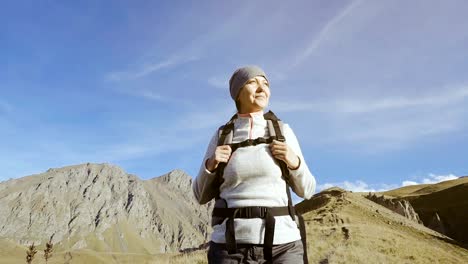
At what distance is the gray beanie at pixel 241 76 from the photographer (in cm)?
420

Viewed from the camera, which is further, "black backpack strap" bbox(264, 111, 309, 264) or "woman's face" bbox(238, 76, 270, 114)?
"woman's face" bbox(238, 76, 270, 114)

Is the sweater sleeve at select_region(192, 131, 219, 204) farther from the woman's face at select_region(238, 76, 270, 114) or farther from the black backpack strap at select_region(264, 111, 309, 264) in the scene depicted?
the black backpack strap at select_region(264, 111, 309, 264)

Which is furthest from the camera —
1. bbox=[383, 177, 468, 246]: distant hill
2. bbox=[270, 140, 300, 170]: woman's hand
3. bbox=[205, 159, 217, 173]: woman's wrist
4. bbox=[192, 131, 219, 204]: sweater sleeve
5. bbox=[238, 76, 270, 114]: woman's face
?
bbox=[383, 177, 468, 246]: distant hill

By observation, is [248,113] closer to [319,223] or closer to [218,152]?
[218,152]

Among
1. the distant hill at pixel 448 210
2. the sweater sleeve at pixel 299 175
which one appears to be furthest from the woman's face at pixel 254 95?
the distant hill at pixel 448 210

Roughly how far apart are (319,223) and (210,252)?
32.7 meters

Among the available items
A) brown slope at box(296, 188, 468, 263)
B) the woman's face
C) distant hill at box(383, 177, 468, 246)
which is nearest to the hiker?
the woman's face

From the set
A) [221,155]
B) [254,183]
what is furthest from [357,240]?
[221,155]

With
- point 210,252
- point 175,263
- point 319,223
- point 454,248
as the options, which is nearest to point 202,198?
point 210,252

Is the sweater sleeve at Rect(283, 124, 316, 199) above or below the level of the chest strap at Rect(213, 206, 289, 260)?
above

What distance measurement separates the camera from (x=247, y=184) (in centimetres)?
367

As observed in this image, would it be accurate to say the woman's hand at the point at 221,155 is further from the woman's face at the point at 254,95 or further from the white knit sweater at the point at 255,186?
the woman's face at the point at 254,95

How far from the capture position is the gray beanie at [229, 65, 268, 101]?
4.20 meters

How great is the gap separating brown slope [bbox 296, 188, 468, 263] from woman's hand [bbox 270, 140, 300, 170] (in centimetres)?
1419
